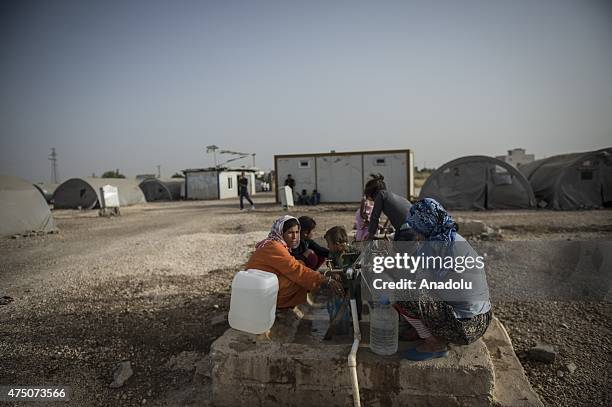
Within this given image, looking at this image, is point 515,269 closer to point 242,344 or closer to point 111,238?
point 242,344

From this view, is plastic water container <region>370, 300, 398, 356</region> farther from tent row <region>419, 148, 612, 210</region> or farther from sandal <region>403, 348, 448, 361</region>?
tent row <region>419, 148, 612, 210</region>

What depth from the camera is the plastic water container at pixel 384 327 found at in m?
2.44

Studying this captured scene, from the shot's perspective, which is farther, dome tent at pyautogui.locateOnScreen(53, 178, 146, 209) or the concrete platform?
dome tent at pyautogui.locateOnScreen(53, 178, 146, 209)

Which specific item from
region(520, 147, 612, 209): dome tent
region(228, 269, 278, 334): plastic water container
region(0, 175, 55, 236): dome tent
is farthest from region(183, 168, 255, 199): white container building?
region(228, 269, 278, 334): plastic water container

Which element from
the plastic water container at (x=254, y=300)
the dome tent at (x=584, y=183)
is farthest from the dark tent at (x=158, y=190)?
the plastic water container at (x=254, y=300)

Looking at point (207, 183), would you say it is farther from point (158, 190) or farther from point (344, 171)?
point (344, 171)

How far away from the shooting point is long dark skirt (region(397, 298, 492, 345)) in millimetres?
2252

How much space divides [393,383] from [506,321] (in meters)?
2.21

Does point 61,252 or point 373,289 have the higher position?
point 373,289

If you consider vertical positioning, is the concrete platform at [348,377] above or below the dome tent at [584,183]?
below

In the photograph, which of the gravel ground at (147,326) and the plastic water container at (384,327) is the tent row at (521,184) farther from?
the plastic water container at (384,327)

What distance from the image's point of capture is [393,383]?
238cm

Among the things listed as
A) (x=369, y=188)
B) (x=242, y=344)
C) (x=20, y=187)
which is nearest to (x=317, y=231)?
(x=369, y=188)


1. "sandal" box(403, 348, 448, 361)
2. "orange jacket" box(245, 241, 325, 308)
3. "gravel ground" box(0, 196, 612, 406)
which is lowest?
"gravel ground" box(0, 196, 612, 406)
